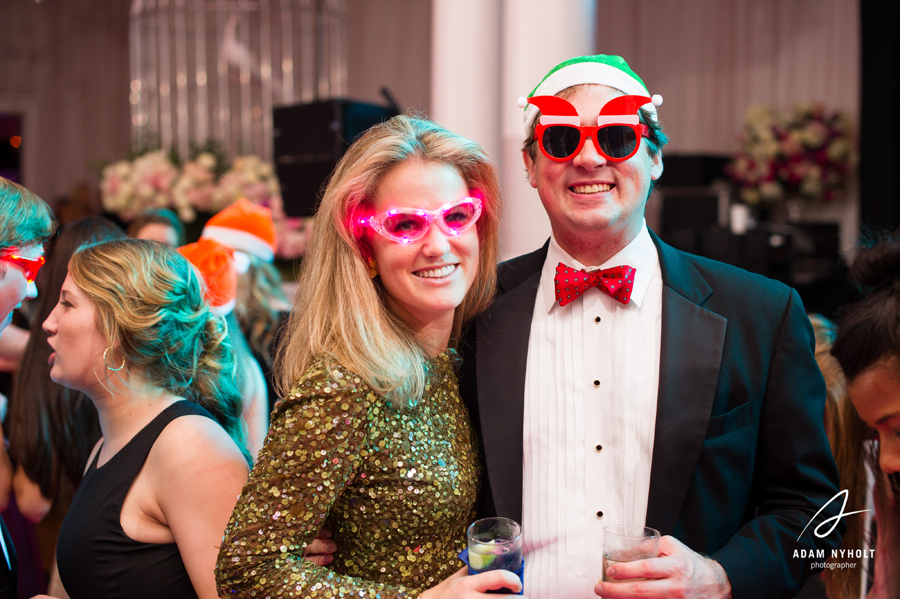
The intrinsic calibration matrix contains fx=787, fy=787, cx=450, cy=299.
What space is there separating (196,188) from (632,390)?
3762mm

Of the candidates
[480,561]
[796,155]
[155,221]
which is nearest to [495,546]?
[480,561]

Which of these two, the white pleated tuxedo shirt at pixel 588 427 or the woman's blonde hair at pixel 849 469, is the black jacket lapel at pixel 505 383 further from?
the woman's blonde hair at pixel 849 469

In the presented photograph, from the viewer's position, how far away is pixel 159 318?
1783mm

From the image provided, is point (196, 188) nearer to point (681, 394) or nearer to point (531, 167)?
point (531, 167)

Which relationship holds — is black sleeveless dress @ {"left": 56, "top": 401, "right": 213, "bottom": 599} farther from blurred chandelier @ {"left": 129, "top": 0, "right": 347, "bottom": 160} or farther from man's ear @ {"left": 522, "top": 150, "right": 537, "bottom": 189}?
blurred chandelier @ {"left": 129, "top": 0, "right": 347, "bottom": 160}

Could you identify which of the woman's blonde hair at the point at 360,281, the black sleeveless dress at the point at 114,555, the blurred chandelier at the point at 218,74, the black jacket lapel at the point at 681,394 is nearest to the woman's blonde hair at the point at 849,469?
the black jacket lapel at the point at 681,394

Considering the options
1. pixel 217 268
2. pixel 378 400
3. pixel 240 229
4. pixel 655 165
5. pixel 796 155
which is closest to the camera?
pixel 378 400

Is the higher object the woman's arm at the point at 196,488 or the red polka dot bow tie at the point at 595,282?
the red polka dot bow tie at the point at 595,282

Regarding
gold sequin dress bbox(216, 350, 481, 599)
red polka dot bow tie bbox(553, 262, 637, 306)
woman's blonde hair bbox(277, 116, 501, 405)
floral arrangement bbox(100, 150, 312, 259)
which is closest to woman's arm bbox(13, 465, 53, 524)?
woman's blonde hair bbox(277, 116, 501, 405)

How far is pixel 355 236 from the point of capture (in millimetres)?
1601

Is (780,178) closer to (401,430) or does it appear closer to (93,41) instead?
(401,430)

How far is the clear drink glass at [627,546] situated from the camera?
4.39ft

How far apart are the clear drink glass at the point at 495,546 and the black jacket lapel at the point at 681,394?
0.31 m

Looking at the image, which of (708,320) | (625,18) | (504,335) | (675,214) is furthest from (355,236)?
(625,18)
